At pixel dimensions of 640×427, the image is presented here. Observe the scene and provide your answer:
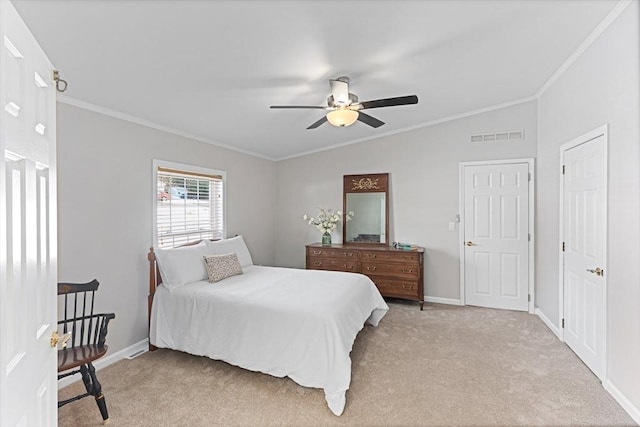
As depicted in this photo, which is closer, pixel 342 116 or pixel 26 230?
pixel 26 230

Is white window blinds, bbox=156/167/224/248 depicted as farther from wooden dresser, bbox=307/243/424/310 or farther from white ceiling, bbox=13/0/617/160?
wooden dresser, bbox=307/243/424/310

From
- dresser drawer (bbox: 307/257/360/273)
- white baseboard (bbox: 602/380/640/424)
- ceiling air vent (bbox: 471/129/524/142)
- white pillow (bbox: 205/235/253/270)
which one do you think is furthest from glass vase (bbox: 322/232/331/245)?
white baseboard (bbox: 602/380/640/424)

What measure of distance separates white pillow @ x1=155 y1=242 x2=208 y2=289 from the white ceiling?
1.39 m

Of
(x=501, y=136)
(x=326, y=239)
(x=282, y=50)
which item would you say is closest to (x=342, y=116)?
(x=282, y=50)

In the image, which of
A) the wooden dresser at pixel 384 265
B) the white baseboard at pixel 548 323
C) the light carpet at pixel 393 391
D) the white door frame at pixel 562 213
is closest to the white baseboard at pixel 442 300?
the wooden dresser at pixel 384 265

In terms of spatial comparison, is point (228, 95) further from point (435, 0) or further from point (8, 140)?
point (8, 140)

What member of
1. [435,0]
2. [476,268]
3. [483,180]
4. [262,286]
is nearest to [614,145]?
[435,0]

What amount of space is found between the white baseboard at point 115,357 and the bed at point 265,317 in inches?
7.9

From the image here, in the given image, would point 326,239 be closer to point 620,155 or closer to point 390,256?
point 390,256

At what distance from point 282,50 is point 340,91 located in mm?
745

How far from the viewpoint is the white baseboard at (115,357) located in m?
2.68

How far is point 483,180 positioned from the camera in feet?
15.4

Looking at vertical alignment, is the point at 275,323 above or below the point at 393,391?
above

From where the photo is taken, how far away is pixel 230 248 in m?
4.10
